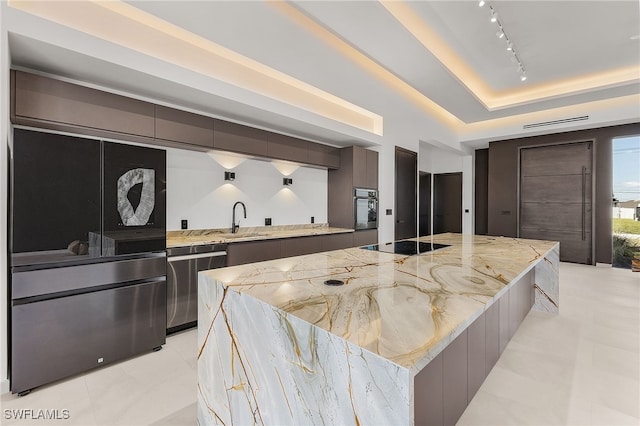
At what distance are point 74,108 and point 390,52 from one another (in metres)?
3.01

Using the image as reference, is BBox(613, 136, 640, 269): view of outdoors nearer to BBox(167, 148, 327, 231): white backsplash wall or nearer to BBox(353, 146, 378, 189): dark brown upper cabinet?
BBox(353, 146, 378, 189): dark brown upper cabinet

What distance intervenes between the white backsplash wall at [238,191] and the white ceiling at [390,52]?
59 centimetres

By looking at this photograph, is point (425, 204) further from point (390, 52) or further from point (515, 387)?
point (515, 387)

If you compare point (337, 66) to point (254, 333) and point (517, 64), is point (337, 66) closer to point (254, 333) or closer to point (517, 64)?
point (517, 64)

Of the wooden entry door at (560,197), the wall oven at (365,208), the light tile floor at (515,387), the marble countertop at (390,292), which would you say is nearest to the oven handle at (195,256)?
the light tile floor at (515,387)

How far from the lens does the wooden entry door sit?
6098 millimetres

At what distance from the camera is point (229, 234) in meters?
3.79

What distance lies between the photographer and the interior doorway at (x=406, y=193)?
18.4 feet

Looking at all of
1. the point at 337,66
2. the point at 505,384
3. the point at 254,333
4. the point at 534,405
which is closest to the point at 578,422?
the point at 534,405

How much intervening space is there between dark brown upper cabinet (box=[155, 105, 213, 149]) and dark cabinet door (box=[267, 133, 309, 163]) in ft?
2.74

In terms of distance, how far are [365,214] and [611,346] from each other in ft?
10.5

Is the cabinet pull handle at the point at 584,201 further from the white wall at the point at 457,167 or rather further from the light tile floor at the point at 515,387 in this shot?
the light tile floor at the point at 515,387

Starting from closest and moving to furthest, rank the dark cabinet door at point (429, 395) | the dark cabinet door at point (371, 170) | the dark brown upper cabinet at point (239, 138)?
the dark cabinet door at point (429, 395)
the dark brown upper cabinet at point (239, 138)
the dark cabinet door at point (371, 170)

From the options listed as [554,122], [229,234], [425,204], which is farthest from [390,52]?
[425,204]
